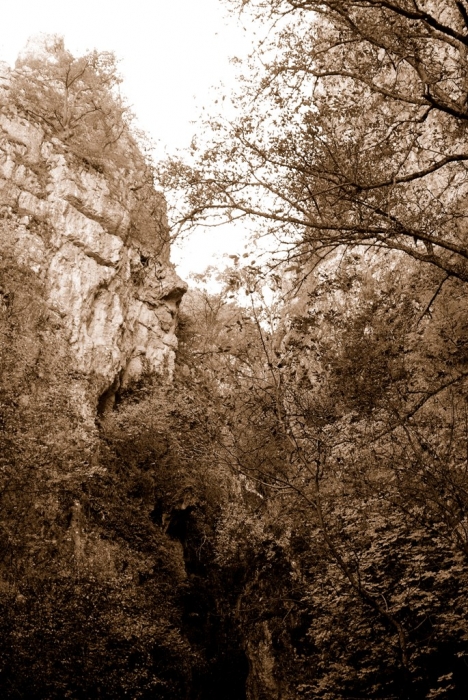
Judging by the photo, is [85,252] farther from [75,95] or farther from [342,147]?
[342,147]

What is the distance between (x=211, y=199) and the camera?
6305 mm

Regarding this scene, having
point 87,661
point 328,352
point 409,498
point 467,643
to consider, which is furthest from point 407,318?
point 87,661

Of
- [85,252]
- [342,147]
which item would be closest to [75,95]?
[85,252]

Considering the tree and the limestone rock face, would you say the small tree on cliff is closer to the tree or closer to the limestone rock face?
the limestone rock face

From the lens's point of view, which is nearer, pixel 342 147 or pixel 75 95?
pixel 342 147

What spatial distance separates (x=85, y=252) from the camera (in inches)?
844

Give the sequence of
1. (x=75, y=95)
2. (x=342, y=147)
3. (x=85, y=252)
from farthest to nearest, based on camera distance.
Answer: (x=75, y=95), (x=85, y=252), (x=342, y=147)

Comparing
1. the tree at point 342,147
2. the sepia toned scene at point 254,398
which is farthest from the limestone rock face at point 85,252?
the tree at point 342,147

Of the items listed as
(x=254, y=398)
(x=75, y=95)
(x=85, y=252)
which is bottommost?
(x=254, y=398)

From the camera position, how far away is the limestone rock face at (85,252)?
19609 millimetres

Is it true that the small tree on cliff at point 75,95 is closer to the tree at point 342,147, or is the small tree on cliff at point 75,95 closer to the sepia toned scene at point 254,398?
the sepia toned scene at point 254,398

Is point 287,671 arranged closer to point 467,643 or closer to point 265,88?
point 467,643

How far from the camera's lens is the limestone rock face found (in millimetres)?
19609

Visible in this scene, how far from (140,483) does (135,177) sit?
1512cm
